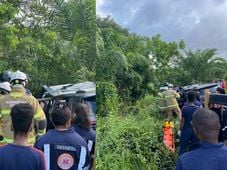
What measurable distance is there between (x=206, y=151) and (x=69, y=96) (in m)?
0.99

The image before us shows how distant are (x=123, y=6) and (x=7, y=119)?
997 millimetres

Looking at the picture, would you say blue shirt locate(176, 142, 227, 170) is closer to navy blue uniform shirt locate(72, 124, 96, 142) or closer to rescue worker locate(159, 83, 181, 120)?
rescue worker locate(159, 83, 181, 120)

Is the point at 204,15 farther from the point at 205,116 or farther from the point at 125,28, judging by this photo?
the point at 205,116

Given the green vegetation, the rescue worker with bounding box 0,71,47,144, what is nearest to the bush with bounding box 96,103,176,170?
the green vegetation

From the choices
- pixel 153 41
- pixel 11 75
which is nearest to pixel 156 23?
pixel 153 41

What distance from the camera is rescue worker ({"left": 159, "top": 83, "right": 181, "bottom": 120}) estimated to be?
2571mm

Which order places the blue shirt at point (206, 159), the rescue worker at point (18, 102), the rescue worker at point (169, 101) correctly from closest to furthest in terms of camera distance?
the blue shirt at point (206, 159)
the rescue worker at point (18, 102)
the rescue worker at point (169, 101)

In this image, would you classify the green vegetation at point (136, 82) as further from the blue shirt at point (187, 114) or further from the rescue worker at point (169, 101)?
the blue shirt at point (187, 114)

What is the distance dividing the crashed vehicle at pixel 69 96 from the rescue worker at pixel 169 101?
41cm

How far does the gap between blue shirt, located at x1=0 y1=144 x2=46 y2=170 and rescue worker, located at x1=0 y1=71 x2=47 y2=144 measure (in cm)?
39

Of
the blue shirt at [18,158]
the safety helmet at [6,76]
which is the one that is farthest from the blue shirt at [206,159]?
the safety helmet at [6,76]

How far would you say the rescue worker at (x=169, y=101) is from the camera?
2.57 meters

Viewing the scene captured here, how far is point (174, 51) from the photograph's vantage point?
260 centimetres

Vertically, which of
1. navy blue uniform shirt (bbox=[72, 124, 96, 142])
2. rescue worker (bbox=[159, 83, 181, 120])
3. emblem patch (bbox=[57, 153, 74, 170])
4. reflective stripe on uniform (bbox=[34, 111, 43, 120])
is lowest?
emblem patch (bbox=[57, 153, 74, 170])
